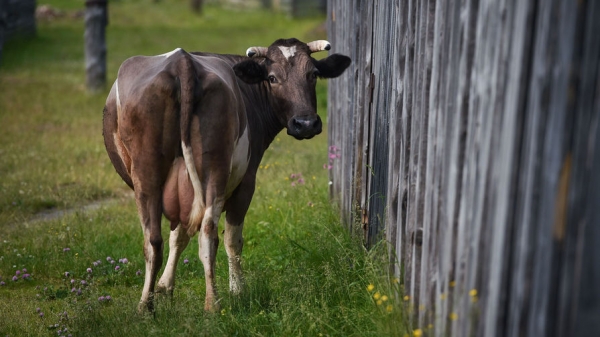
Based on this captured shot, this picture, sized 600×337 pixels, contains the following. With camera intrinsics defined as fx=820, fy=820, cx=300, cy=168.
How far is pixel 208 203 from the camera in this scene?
5.35m

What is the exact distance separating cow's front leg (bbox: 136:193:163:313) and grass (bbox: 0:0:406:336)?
6.9 inches

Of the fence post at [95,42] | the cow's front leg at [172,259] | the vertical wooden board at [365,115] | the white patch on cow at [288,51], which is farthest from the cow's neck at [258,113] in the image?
the fence post at [95,42]

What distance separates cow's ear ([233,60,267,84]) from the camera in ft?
20.7

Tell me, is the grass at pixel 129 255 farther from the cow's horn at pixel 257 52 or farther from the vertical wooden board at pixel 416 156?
the cow's horn at pixel 257 52

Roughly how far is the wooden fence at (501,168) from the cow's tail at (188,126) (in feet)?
4.42

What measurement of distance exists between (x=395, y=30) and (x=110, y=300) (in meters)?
2.84

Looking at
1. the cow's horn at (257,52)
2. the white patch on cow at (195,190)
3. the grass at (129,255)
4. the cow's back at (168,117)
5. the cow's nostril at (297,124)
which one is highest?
the cow's horn at (257,52)

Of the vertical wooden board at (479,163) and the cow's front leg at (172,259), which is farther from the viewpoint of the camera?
the cow's front leg at (172,259)

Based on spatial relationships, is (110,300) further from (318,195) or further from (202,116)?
(318,195)

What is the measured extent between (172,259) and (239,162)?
848 mm

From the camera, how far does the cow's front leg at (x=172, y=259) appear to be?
5.72 metres

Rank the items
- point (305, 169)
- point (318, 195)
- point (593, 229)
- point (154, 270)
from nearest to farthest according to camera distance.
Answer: point (593, 229), point (154, 270), point (318, 195), point (305, 169)

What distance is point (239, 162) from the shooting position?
582 centimetres

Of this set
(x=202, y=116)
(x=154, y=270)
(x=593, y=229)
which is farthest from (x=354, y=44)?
(x=593, y=229)
